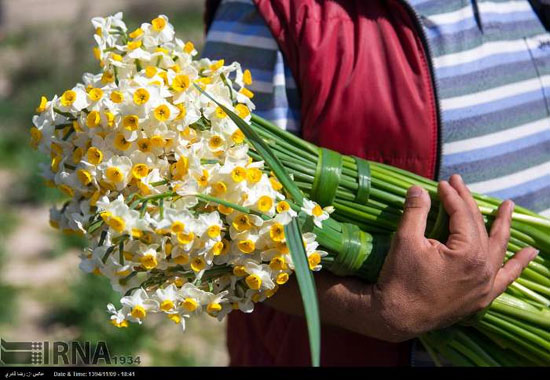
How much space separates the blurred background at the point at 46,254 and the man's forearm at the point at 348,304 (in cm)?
158

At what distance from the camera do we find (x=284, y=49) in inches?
57.7

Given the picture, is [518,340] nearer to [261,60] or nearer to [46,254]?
[261,60]

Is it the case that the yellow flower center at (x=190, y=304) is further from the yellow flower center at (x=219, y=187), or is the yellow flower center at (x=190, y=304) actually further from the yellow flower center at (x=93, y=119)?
the yellow flower center at (x=93, y=119)

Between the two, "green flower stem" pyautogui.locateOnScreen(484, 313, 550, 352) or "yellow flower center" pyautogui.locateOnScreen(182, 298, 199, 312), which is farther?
"green flower stem" pyautogui.locateOnScreen(484, 313, 550, 352)

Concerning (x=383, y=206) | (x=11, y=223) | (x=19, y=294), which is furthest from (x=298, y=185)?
(x=11, y=223)

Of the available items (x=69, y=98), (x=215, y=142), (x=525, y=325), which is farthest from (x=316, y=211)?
(x=525, y=325)

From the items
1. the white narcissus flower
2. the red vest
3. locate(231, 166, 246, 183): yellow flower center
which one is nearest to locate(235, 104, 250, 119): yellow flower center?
the white narcissus flower

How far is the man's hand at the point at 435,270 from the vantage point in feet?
4.43

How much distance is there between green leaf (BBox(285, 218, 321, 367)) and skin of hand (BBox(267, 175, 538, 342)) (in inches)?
Result: 10.3

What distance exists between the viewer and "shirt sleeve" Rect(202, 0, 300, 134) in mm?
1482

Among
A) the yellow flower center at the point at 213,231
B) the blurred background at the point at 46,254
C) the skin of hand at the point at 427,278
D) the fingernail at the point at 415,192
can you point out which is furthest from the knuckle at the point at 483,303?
the blurred background at the point at 46,254

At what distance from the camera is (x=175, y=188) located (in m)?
1.16

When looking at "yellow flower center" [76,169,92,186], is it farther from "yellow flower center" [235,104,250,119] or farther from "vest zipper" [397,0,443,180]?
"vest zipper" [397,0,443,180]

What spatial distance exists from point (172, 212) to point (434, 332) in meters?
0.65
